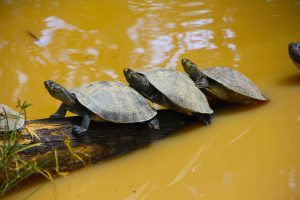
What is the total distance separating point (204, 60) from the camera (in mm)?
4926

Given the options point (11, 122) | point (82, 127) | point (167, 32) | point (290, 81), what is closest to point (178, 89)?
point (82, 127)

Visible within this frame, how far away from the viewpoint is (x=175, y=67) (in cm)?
480

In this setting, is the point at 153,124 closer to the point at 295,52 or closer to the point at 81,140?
the point at 81,140

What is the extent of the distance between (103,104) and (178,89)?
0.74 m

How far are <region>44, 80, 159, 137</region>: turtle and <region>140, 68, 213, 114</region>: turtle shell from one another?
9.0 inches

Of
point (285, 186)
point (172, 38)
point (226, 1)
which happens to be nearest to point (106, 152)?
point (285, 186)

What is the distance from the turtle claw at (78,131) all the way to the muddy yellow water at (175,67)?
0.31 metres

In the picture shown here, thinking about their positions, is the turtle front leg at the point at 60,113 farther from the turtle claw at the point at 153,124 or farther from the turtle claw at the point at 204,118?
the turtle claw at the point at 204,118

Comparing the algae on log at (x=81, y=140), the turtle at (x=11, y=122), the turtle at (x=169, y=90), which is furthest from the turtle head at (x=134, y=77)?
the turtle at (x=11, y=122)

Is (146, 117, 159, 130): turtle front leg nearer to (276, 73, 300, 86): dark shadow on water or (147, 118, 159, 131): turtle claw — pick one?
(147, 118, 159, 131): turtle claw

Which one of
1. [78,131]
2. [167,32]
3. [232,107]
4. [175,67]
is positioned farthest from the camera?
[167,32]

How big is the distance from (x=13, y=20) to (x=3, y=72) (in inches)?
59.2

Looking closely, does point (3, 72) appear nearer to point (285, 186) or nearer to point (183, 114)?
point (183, 114)

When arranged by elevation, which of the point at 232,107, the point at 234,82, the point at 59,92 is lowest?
the point at 232,107
